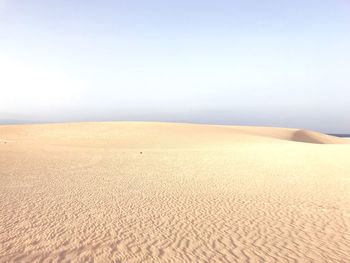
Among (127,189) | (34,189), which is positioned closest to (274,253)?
(127,189)

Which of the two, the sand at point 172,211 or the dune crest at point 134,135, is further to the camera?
the dune crest at point 134,135

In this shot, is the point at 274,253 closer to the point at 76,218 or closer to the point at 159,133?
the point at 76,218

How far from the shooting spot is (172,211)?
966cm

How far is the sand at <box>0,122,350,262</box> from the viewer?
21.8ft

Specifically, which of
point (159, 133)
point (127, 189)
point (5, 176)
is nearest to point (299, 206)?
point (127, 189)

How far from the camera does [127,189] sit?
1295cm

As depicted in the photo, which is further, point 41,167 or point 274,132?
point 274,132

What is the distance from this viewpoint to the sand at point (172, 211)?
663cm

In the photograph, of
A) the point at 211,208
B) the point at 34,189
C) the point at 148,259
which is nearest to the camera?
the point at 148,259

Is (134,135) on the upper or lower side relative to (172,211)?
lower

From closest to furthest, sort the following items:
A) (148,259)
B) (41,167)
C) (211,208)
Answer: (148,259) → (211,208) → (41,167)

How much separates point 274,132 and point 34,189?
55302mm

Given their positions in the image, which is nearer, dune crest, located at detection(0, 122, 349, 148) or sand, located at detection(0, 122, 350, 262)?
sand, located at detection(0, 122, 350, 262)

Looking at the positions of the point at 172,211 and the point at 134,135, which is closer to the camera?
the point at 172,211
